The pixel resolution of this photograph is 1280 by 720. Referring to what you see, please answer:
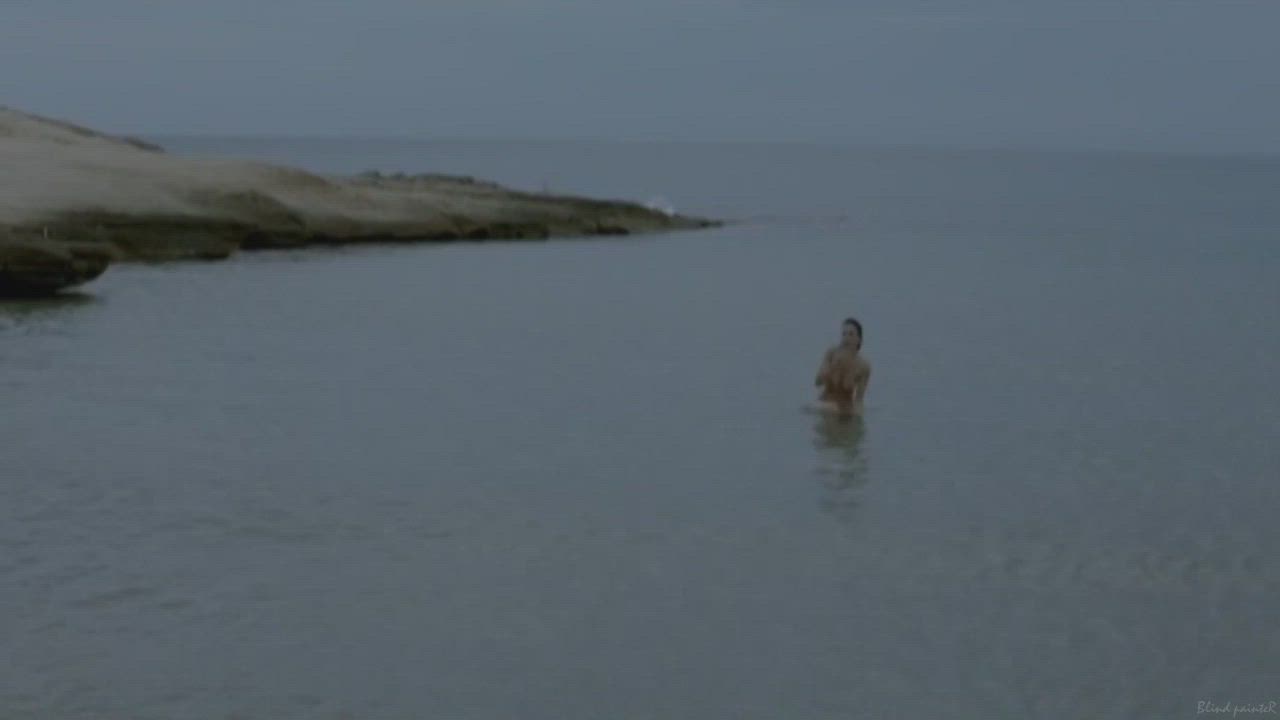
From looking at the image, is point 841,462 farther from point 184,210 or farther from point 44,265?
point 184,210

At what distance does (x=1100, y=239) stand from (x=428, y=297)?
38.6 m

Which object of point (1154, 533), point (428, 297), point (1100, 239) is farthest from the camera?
point (1100, 239)

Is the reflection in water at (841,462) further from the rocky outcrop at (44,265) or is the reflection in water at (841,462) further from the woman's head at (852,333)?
the rocky outcrop at (44,265)

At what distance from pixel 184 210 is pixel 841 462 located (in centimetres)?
2502

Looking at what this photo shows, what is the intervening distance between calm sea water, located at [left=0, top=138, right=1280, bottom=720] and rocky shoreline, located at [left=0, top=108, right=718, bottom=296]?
3.39 ft

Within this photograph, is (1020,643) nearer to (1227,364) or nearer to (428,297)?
(1227,364)

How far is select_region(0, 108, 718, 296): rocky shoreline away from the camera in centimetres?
3259

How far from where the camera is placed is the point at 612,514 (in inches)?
630

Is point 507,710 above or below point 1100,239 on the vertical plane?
below

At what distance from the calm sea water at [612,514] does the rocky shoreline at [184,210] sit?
3.39 ft

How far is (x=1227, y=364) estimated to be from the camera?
95.6ft

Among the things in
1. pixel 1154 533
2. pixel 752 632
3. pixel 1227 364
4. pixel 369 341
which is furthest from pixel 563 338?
pixel 752 632

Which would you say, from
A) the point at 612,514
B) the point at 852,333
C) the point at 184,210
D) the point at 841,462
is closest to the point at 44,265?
the point at 184,210

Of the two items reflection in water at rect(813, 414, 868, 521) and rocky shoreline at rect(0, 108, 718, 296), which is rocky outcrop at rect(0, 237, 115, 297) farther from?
reflection in water at rect(813, 414, 868, 521)
